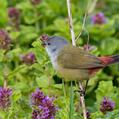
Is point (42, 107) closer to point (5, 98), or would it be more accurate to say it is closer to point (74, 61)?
point (5, 98)

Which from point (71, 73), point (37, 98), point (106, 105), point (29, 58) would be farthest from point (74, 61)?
point (29, 58)

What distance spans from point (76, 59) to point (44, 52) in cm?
34

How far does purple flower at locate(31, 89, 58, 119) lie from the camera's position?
346cm

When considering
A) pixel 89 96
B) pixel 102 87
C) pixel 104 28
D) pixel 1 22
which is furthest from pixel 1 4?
pixel 102 87

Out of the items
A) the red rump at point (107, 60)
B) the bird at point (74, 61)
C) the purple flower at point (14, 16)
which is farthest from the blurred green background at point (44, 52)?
the red rump at point (107, 60)

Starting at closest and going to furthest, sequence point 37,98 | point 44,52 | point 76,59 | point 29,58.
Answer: point 37,98
point 76,59
point 44,52
point 29,58

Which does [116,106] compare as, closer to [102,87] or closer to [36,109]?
[102,87]

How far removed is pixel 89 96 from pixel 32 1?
52.1 inches

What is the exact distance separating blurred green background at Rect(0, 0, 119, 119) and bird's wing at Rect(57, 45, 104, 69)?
16cm

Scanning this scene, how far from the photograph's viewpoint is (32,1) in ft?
19.2

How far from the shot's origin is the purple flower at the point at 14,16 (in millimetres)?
5649

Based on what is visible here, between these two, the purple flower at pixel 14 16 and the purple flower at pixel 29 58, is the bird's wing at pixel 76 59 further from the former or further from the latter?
the purple flower at pixel 14 16

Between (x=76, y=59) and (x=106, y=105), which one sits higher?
(x=76, y=59)

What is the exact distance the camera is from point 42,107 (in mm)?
3488
